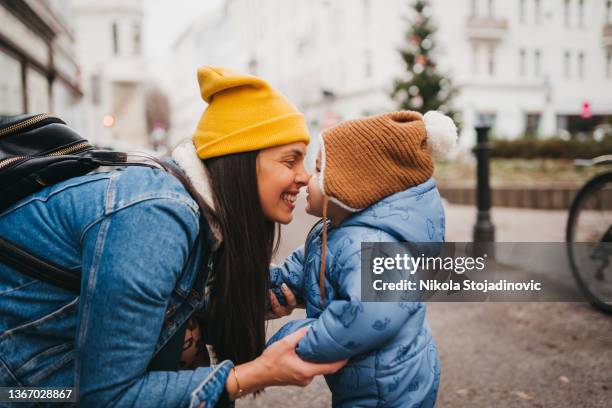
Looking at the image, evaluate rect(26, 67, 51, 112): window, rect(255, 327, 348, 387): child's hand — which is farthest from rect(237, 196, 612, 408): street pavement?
rect(26, 67, 51, 112): window

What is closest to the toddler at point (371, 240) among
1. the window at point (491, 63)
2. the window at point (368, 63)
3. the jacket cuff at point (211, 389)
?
the jacket cuff at point (211, 389)

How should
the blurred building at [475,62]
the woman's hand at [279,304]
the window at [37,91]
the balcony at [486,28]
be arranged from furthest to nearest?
the balcony at [486,28]
the blurred building at [475,62]
the window at [37,91]
the woman's hand at [279,304]

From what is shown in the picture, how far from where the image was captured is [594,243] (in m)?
3.79

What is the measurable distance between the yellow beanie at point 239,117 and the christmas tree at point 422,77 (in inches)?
736

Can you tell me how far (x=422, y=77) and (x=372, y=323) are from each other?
66.3ft

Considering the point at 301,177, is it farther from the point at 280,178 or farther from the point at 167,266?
the point at 167,266

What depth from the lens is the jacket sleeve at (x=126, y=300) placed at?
1380 mm

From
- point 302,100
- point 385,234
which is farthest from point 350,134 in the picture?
point 302,100

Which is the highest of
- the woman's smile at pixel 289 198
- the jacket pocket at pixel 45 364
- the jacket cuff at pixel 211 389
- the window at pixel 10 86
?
the window at pixel 10 86

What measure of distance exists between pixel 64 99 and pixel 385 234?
17.7 meters

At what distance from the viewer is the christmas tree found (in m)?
20.5

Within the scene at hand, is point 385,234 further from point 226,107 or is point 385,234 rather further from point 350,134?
point 226,107

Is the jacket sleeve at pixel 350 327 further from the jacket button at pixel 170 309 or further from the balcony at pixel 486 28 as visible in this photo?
the balcony at pixel 486 28

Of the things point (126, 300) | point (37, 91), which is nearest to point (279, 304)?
point (126, 300)
